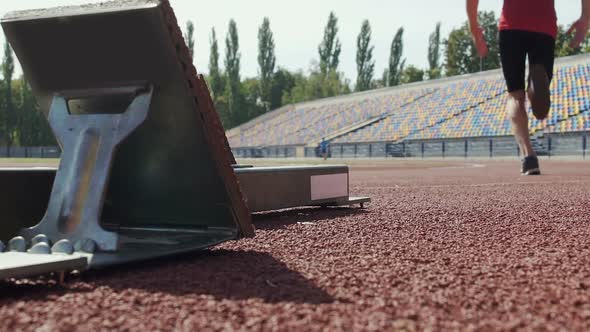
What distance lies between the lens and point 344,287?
1338 mm

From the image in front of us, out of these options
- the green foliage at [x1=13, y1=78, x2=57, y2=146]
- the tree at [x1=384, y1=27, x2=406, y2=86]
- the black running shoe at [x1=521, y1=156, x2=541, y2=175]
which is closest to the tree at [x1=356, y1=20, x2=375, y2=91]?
the tree at [x1=384, y1=27, x2=406, y2=86]

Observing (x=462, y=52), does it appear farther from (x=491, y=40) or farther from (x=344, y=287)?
(x=344, y=287)

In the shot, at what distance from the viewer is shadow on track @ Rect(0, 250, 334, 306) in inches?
50.7

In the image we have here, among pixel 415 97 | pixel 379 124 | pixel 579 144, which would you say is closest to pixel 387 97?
pixel 415 97

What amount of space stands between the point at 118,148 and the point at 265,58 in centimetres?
4742

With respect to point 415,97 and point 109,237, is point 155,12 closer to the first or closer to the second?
point 109,237

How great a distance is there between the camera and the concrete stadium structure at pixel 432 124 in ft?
68.2

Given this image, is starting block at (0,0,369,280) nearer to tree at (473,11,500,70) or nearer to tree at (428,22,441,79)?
tree at (473,11,500,70)

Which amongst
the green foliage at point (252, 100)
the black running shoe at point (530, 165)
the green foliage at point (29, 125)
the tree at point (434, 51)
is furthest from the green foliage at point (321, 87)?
the black running shoe at point (530, 165)

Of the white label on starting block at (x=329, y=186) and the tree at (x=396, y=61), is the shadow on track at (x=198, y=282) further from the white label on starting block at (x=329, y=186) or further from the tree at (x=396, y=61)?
the tree at (x=396, y=61)

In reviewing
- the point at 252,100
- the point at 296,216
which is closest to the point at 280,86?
the point at 252,100

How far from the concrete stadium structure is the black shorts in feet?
50.7

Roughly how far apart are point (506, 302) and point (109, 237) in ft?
3.31

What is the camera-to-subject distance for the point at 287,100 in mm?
55656
